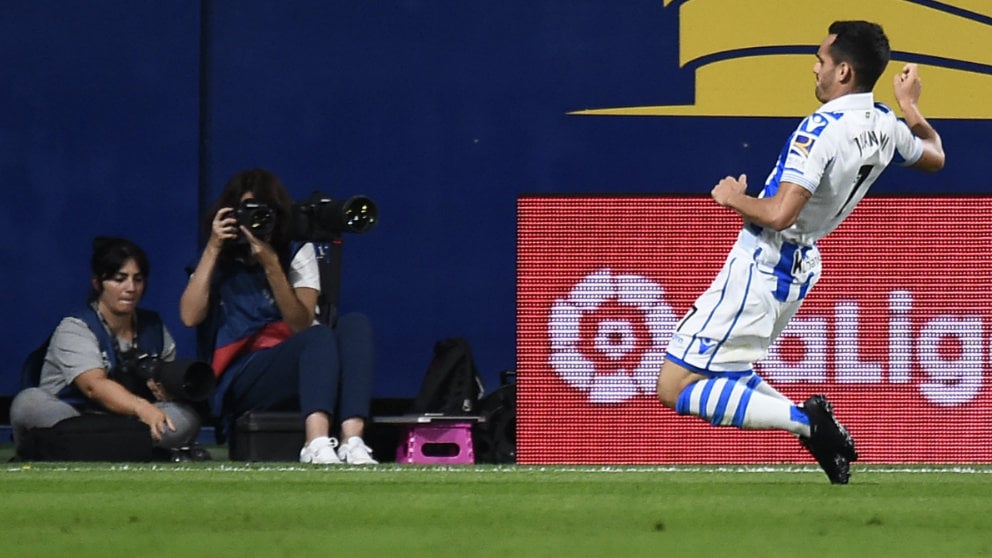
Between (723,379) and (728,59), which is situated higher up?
(728,59)

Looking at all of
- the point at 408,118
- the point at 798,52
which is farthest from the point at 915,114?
the point at 408,118

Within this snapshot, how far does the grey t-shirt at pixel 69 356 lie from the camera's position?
7516 mm

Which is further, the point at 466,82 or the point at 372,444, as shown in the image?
the point at 466,82

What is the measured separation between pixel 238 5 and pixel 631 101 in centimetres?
188

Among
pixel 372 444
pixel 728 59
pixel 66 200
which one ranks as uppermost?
pixel 728 59

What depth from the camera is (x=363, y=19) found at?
29.1 feet

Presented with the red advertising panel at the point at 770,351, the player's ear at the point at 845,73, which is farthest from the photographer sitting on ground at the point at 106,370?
the player's ear at the point at 845,73

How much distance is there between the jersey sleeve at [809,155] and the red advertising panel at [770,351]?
171 cm

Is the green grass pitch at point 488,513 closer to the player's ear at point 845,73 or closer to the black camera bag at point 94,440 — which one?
the black camera bag at point 94,440

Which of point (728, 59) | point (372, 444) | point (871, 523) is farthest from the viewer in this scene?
point (728, 59)

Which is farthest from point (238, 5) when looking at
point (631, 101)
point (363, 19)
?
point (631, 101)

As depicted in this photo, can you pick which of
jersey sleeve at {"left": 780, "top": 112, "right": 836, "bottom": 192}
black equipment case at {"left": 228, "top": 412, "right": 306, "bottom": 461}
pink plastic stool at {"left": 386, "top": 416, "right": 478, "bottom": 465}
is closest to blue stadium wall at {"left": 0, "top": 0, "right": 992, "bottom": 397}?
pink plastic stool at {"left": 386, "top": 416, "right": 478, "bottom": 465}

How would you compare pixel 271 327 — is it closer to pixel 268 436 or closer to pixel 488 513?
pixel 268 436

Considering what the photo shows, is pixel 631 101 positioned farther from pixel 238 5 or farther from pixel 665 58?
pixel 238 5
